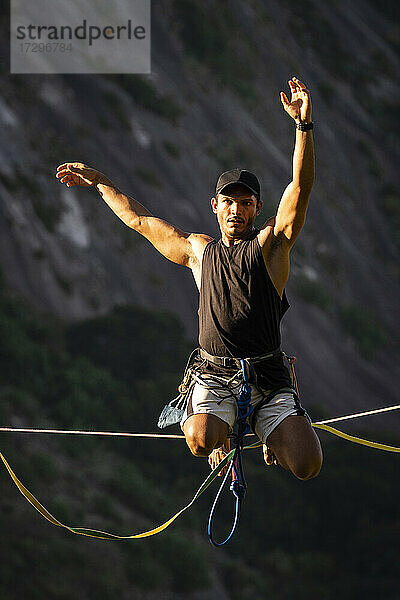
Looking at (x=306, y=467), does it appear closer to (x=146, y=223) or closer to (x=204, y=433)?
(x=204, y=433)

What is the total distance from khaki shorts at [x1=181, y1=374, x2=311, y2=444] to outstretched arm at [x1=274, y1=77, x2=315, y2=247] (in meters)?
0.76

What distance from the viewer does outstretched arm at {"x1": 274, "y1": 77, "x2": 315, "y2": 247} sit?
343 centimetres

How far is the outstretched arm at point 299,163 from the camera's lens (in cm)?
343

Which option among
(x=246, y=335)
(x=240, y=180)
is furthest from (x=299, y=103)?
(x=246, y=335)

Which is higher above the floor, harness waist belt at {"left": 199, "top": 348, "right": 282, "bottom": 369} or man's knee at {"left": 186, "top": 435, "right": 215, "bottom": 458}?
harness waist belt at {"left": 199, "top": 348, "right": 282, "bottom": 369}


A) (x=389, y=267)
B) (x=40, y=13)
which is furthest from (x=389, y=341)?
(x=40, y=13)

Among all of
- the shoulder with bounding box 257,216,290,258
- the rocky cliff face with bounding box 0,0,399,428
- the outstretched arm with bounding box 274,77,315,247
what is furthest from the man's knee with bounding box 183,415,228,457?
the rocky cliff face with bounding box 0,0,399,428

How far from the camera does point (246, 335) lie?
3.81 m

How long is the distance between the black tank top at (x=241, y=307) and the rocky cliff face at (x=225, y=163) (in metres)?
9.52

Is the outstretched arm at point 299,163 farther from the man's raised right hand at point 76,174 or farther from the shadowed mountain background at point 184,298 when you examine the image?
the shadowed mountain background at point 184,298

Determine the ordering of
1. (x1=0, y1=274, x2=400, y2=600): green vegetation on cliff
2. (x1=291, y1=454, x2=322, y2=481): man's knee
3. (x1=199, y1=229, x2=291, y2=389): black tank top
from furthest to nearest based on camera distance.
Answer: (x1=0, y1=274, x2=400, y2=600): green vegetation on cliff, (x1=199, y1=229, x2=291, y2=389): black tank top, (x1=291, y1=454, x2=322, y2=481): man's knee

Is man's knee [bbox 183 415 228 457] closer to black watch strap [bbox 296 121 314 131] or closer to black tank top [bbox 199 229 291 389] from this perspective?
black tank top [bbox 199 229 291 389]

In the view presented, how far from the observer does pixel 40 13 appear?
12945mm

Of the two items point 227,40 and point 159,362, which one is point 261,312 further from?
point 227,40
